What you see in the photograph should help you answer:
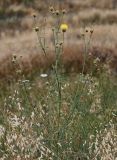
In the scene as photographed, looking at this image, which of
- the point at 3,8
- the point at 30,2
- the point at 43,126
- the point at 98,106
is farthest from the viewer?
the point at 30,2

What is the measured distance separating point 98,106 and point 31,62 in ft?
15.4

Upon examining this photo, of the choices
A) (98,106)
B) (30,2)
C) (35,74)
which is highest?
(98,106)

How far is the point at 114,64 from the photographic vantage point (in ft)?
30.7

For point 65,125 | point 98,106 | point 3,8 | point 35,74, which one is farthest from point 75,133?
point 3,8

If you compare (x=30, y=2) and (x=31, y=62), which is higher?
(x=31, y=62)

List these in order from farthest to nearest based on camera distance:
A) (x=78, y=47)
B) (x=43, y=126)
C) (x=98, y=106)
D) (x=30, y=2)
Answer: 1. (x=30, y=2)
2. (x=78, y=47)
3. (x=98, y=106)
4. (x=43, y=126)

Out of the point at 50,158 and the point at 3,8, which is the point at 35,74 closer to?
the point at 50,158

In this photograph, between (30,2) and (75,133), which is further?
(30,2)

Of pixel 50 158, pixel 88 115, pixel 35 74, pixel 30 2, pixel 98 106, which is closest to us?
pixel 50 158

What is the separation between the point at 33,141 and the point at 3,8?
19.2 m

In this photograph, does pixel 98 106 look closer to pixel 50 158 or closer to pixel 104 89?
pixel 104 89

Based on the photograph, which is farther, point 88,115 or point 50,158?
point 88,115

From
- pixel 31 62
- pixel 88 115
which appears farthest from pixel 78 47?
pixel 88 115

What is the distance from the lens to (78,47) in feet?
33.5
